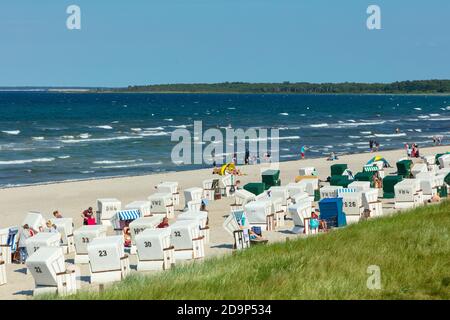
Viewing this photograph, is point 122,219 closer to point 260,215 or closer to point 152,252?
point 260,215

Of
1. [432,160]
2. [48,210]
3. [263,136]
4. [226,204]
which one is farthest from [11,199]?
[263,136]

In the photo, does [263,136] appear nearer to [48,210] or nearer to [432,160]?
[432,160]

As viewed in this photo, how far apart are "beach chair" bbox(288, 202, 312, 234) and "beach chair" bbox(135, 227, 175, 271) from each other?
5.27 metres

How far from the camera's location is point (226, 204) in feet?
97.5

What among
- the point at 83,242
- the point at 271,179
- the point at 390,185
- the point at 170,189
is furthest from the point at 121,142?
the point at 83,242

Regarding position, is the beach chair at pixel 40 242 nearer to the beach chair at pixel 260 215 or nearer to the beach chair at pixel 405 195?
the beach chair at pixel 260 215

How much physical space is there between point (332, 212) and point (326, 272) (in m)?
10.8

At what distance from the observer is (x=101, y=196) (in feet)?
113

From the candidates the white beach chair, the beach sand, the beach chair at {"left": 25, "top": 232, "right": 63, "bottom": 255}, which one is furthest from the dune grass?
the white beach chair

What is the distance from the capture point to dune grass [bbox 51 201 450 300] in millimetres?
10109

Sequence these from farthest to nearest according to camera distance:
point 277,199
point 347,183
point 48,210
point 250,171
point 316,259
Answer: point 250,171 → point 48,210 → point 347,183 → point 277,199 → point 316,259

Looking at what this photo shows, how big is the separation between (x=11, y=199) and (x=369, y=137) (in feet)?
163

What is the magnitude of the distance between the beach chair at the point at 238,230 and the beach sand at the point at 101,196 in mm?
421

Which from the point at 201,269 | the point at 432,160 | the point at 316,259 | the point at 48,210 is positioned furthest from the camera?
the point at 432,160
